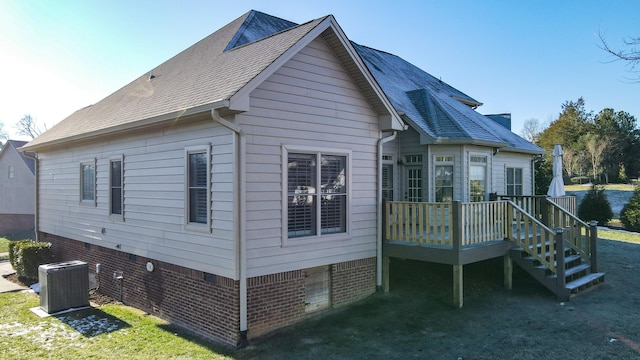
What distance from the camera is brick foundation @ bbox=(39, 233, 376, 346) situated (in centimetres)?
723

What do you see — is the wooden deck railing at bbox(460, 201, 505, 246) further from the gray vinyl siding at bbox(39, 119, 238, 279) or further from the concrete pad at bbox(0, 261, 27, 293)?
the concrete pad at bbox(0, 261, 27, 293)

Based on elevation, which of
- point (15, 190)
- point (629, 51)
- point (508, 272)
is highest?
point (629, 51)

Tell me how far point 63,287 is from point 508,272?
33.2ft

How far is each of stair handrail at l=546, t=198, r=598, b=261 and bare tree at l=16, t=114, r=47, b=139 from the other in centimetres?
6303

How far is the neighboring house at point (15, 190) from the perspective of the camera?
1112 inches

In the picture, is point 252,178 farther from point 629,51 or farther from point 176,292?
point 629,51

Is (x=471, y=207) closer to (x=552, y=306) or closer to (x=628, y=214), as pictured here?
(x=552, y=306)

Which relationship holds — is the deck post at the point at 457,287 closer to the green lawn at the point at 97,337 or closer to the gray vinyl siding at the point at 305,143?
the gray vinyl siding at the point at 305,143

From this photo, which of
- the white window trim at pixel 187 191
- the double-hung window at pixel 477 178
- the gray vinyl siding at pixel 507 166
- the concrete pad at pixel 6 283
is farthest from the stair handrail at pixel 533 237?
the concrete pad at pixel 6 283

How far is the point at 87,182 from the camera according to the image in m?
12.1

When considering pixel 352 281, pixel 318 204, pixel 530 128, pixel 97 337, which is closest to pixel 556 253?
pixel 352 281

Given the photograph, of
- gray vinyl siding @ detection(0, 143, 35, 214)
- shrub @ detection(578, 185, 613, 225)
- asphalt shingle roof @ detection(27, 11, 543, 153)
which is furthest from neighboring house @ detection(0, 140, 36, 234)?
shrub @ detection(578, 185, 613, 225)

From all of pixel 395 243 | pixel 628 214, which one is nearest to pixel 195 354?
pixel 395 243

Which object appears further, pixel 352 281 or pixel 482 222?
pixel 352 281
